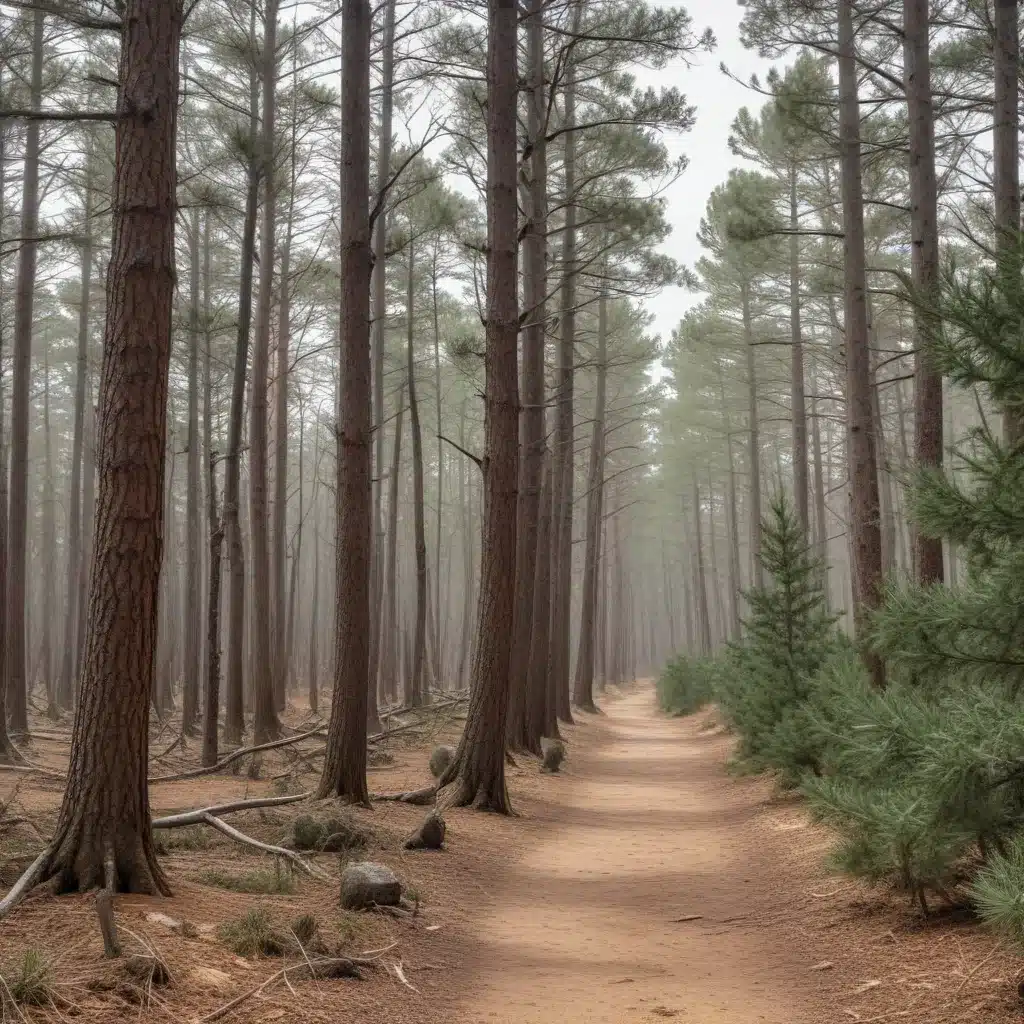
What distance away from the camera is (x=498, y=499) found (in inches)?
415

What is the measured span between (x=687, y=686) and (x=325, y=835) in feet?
71.1

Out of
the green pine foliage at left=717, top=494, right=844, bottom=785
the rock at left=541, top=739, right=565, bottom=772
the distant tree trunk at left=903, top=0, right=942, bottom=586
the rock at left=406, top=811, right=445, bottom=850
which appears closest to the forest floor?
the rock at left=406, top=811, right=445, bottom=850

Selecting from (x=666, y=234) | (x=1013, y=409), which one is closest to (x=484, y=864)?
(x=1013, y=409)

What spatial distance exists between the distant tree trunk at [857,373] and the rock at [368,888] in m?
6.81

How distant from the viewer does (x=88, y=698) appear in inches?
215

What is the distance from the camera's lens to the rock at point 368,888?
5.95 meters

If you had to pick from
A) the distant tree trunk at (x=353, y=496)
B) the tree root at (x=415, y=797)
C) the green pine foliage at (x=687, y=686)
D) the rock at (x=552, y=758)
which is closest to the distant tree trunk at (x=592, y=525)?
the green pine foliage at (x=687, y=686)

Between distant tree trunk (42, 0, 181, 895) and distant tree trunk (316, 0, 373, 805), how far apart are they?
385 centimetres

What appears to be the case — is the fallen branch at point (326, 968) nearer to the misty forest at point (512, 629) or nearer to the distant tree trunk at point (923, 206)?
the misty forest at point (512, 629)

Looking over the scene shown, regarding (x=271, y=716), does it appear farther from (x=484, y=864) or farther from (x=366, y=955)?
(x=366, y=955)

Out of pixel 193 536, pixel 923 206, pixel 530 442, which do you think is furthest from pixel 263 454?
pixel 923 206

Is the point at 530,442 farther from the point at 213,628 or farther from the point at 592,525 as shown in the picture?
the point at 592,525

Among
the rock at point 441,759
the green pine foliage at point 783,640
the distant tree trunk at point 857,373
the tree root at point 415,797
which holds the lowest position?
the tree root at point 415,797

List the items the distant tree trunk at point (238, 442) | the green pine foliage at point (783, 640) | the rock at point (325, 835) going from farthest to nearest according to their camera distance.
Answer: the distant tree trunk at point (238, 442) → the green pine foliage at point (783, 640) → the rock at point (325, 835)
